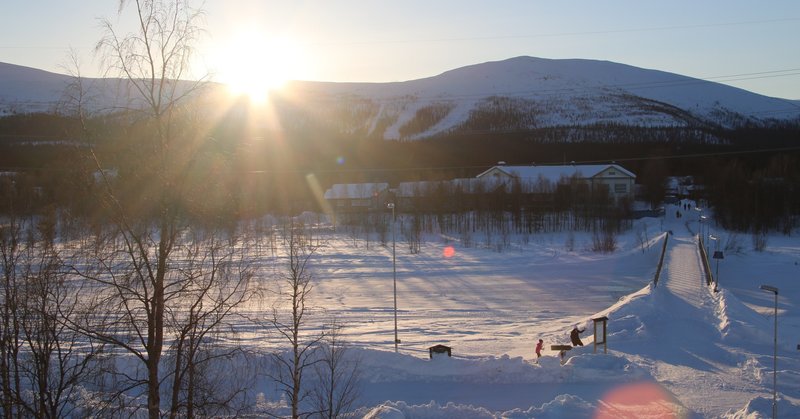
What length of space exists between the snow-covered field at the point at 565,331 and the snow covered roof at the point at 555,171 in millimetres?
30594

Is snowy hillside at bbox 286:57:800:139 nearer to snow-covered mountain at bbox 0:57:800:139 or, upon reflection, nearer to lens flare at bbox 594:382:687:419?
snow-covered mountain at bbox 0:57:800:139

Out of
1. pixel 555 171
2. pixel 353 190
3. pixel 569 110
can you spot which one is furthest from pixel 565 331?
pixel 569 110

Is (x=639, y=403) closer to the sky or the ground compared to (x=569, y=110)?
closer to the ground

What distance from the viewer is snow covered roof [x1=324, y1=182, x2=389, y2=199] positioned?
245ft

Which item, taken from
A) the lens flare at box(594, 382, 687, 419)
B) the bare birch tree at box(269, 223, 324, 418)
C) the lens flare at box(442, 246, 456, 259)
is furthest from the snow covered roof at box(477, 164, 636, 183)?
the lens flare at box(594, 382, 687, 419)

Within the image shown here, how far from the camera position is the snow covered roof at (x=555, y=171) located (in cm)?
7431

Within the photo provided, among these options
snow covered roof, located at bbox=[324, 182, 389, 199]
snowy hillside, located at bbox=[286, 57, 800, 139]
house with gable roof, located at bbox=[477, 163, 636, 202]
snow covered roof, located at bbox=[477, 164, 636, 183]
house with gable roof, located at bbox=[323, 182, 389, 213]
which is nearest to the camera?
house with gable roof, located at bbox=[323, 182, 389, 213]

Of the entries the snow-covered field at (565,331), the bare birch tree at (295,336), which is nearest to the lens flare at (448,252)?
the snow-covered field at (565,331)

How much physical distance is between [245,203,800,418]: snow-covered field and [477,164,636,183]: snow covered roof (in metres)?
30.6

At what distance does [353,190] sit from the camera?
76.0 meters

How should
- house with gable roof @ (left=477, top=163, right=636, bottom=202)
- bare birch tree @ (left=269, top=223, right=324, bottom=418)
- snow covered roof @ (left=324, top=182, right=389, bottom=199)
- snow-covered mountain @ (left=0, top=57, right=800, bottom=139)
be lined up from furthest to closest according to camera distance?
1. snow-covered mountain @ (left=0, top=57, right=800, bottom=139)
2. snow covered roof @ (left=324, top=182, right=389, bottom=199)
3. house with gable roof @ (left=477, top=163, right=636, bottom=202)
4. bare birch tree @ (left=269, top=223, right=324, bottom=418)

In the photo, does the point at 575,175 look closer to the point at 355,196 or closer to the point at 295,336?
the point at 355,196

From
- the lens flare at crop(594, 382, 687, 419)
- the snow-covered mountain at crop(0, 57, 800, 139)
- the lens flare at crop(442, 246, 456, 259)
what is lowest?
the lens flare at crop(442, 246, 456, 259)

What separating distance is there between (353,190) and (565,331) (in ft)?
189
